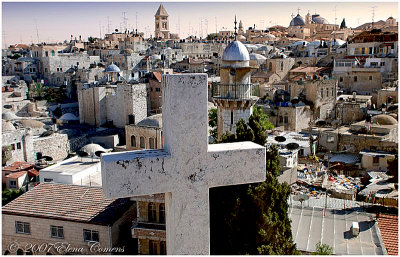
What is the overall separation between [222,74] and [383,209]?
17.8 ft

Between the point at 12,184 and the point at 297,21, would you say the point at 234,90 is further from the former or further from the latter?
the point at 297,21

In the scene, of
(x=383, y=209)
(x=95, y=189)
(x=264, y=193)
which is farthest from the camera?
(x=95, y=189)

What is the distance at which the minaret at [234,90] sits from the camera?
37.0ft

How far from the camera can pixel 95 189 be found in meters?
11.5

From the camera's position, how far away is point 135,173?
3.20 metres

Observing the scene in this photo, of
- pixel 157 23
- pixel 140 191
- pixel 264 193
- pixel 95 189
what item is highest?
pixel 157 23

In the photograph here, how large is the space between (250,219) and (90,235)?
674 centimetres

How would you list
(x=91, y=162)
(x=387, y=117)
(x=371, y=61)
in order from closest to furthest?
1. (x=91, y=162)
2. (x=387, y=117)
3. (x=371, y=61)

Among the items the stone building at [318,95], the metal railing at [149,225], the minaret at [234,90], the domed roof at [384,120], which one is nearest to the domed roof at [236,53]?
the minaret at [234,90]

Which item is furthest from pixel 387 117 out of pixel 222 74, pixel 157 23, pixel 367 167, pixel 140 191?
pixel 157 23

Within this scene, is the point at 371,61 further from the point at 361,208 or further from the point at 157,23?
the point at 157,23

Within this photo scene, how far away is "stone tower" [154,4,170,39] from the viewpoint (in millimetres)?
84500

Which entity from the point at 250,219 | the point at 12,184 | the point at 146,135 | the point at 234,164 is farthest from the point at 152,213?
the point at 12,184

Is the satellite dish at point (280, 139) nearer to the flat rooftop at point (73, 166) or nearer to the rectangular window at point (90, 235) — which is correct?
the flat rooftop at point (73, 166)
